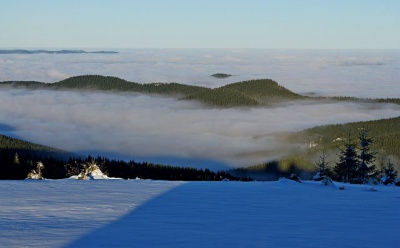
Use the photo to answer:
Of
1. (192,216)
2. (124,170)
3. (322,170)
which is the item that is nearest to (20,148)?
(124,170)

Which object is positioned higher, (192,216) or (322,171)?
(322,171)

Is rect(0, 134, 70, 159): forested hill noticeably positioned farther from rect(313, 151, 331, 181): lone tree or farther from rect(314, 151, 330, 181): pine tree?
rect(313, 151, 331, 181): lone tree

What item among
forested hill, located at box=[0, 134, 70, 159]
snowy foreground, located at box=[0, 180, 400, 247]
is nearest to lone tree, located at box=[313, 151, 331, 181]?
snowy foreground, located at box=[0, 180, 400, 247]

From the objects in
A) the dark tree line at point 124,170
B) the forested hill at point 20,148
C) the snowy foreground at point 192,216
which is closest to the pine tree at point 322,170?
the snowy foreground at point 192,216

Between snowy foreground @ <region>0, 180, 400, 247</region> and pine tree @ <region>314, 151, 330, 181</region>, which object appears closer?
snowy foreground @ <region>0, 180, 400, 247</region>

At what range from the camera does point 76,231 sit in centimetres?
761

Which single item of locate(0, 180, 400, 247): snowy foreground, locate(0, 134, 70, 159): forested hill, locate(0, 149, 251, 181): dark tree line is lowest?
locate(0, 149, 251, 181): dark tree line

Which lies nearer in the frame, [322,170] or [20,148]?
[322,170]

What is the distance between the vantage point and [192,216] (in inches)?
355

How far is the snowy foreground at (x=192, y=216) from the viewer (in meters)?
7.27

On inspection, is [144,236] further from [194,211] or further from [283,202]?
[283,202]

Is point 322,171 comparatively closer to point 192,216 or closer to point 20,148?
point 192,216

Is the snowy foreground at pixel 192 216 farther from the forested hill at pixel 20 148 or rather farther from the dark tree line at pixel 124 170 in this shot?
the forested hill at pixel 20 148

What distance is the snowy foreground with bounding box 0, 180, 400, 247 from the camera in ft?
23.9
